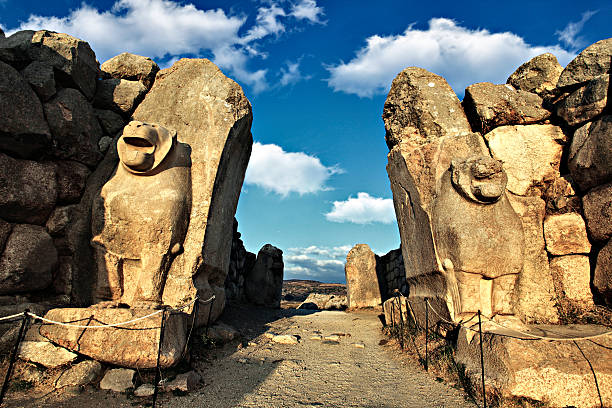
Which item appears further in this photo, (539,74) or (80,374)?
(539,74)

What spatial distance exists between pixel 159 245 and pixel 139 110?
2.56 meters

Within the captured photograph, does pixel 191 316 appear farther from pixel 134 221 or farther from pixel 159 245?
pixel 134 221

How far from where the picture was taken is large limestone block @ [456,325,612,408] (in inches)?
128

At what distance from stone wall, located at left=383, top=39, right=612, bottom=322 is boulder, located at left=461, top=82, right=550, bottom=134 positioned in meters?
0.02

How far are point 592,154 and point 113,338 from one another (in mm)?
5841

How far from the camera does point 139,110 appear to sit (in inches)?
242

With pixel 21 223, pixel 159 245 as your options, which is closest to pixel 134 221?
pixel 159 245

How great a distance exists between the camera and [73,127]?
16.9 ft

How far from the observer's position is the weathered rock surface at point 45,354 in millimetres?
3725

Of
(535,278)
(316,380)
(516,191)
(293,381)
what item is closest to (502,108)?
(516,191)

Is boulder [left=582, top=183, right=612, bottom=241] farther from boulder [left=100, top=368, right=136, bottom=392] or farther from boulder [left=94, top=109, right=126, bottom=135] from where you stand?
boulder [left=94, top=109, right=126, bottom=135]

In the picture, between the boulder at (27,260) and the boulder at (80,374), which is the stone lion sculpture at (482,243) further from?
the boulder at (27,260)

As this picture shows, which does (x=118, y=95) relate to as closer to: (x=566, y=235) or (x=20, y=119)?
(x=20, y=119)

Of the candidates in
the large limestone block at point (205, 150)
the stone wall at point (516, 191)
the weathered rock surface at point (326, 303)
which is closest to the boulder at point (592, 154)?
the stone wall at point (516, 191)
